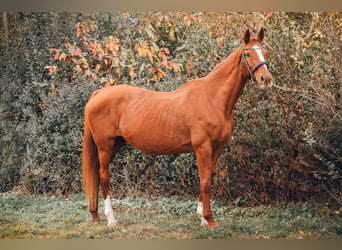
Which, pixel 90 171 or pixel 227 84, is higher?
pixel 227 84

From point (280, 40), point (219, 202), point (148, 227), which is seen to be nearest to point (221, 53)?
point (280, 40)

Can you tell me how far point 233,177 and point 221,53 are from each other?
1.66m

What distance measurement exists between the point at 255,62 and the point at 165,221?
215 centimetres

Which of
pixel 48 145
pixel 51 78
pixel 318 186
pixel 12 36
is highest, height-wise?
pixel 12 36

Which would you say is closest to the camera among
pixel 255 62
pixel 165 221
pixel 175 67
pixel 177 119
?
pixel 255 62

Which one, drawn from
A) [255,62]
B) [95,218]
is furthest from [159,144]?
[255,62]

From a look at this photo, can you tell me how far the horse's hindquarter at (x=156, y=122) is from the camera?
5453mm

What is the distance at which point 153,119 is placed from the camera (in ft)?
18.3

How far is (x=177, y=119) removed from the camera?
545 centimetres

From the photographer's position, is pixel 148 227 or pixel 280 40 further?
pixel 280 40

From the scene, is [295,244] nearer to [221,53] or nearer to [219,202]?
[219,202]

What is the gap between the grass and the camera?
17.9 feet

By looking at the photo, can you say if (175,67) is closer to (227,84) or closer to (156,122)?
(156,122)

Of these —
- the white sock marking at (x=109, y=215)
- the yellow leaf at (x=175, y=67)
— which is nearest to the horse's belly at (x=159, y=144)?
the white sock marking at (x=109, y=215)
